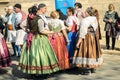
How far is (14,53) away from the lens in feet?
41.1

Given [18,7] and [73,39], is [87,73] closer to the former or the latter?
[73,39]

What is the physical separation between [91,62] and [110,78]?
22.4 inches

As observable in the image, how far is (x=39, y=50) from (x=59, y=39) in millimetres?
746

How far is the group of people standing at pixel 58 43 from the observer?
29.5 ft

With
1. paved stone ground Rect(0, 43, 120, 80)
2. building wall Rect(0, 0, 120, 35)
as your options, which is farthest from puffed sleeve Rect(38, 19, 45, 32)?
building wall Rect(0, 0, 120, 35)

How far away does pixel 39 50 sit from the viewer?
900 centimetres

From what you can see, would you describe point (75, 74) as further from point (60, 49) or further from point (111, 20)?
point (111, 20)

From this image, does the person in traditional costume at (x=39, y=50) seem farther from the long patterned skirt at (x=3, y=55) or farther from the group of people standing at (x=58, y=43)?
the long patterned skirt at (x=3, y=55)

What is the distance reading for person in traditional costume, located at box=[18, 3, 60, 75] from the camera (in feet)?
29.3

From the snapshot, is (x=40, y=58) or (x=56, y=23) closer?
(x=40, y=58)

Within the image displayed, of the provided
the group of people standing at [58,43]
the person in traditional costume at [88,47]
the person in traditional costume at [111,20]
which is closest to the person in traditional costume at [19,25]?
the group of people standing at [58,43]

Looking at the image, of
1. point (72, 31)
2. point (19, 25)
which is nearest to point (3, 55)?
point (19, 25)

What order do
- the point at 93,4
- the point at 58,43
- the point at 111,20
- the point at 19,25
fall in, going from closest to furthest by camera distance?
the point at 58,43
the point at 19,25
the point at 111,20
the point at 93,4

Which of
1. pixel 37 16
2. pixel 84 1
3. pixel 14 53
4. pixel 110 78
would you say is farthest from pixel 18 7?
pixel 84 1
